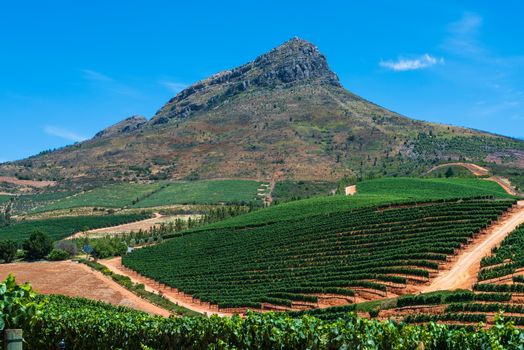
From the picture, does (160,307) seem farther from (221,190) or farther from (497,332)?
(221,190)

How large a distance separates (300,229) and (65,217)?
272 ft

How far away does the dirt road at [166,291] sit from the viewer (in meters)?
56.2

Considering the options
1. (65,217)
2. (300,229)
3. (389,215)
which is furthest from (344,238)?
(65,217)

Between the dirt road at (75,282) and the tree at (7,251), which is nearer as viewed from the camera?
the dirt road at (75,282)

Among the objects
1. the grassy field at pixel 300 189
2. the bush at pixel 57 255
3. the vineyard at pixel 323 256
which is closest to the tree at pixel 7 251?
the bush at pixel 57 255

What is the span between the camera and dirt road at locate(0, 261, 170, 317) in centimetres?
5916

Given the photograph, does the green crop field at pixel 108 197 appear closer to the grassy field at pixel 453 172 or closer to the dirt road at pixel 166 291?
the dirt road at pixel 166 291

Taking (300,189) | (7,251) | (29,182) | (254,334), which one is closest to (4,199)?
(29,182)

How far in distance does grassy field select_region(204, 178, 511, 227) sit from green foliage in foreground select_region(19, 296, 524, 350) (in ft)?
210

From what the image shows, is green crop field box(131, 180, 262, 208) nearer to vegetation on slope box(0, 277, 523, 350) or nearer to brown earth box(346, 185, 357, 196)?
brown earth box(346, 185, 357, 196)

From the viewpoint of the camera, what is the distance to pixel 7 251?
93500 millimetres

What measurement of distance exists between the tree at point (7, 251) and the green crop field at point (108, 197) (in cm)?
5841

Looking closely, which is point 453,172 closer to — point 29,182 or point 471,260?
point 471,260

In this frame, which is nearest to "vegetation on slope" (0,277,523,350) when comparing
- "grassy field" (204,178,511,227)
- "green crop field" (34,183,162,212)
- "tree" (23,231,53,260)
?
"grassy field" (204,178,511,227)
